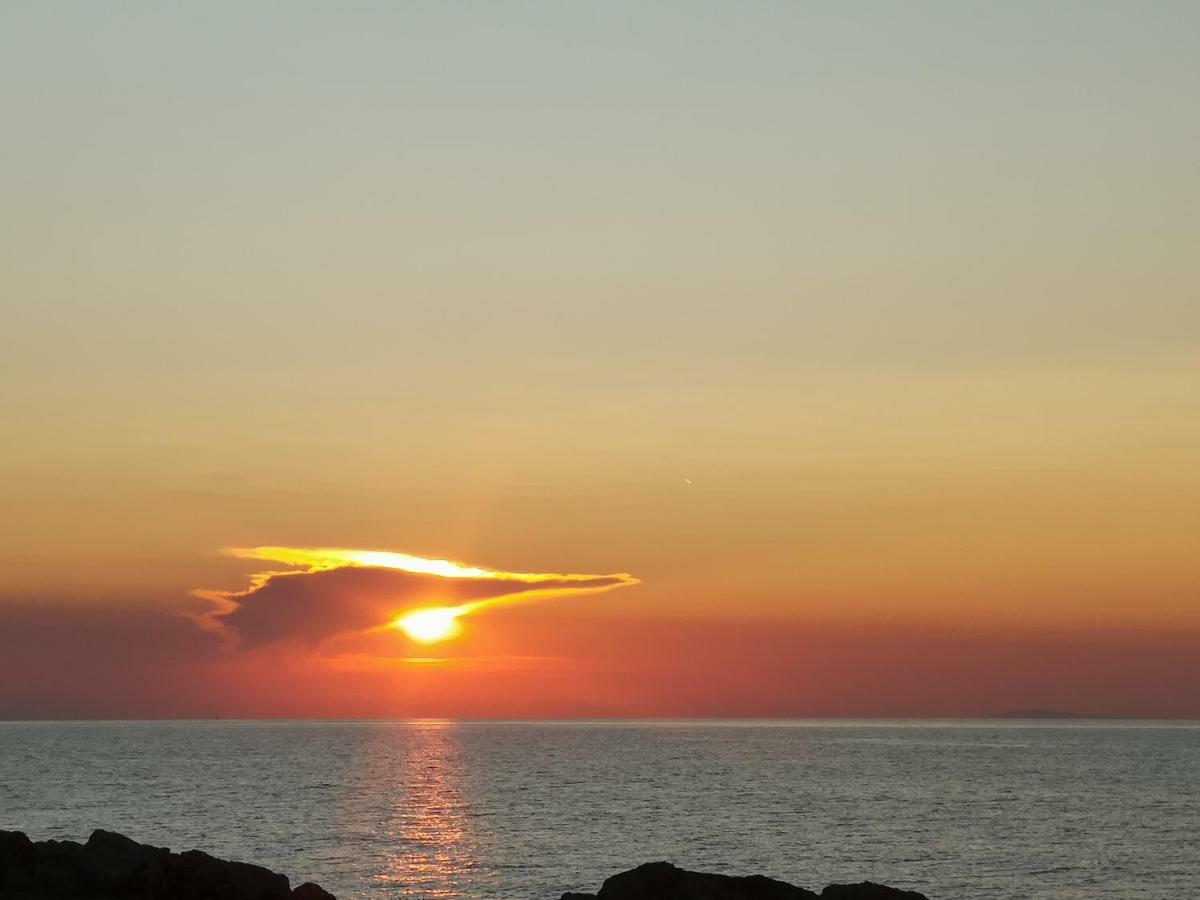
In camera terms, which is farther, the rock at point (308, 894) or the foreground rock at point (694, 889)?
the rock at point (308, 894)

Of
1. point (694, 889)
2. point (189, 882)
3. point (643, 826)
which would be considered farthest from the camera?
point (643, 826)

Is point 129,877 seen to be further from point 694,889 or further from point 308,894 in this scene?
point 694,889

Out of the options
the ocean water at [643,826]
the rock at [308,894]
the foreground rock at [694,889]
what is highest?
the foreground rock at [694,889]

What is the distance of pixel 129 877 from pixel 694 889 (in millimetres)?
18861

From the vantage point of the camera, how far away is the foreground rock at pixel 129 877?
151ft

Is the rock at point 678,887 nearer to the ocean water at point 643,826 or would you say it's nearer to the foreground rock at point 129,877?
the foreground rock at point 129,877

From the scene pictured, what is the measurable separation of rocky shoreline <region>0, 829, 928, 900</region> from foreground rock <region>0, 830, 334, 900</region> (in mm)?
33

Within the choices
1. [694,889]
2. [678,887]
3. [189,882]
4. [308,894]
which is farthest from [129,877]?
[694,889]

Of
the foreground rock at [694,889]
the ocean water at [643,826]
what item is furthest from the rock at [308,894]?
the ocean water at [643,826]

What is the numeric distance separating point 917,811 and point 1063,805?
18.1 metres

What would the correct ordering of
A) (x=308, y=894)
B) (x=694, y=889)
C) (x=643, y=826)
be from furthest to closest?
(x=643, y=826)
(x=308, y=894)
(x=694, y=889)

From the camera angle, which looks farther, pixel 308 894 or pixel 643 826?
pixel 643 826

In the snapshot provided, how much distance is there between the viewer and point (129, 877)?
46312 mm

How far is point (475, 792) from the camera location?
14062cm
